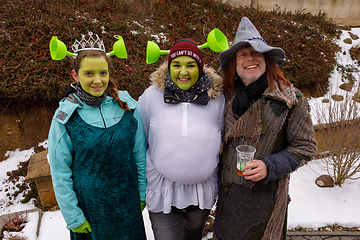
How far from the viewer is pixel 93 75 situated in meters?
1.73

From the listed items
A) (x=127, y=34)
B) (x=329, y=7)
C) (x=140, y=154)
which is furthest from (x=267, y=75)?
(x=329, y=7)

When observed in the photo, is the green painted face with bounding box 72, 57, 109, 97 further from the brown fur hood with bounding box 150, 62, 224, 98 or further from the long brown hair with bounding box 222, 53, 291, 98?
the long brown hair with bounding box 222, 53, 291, 98

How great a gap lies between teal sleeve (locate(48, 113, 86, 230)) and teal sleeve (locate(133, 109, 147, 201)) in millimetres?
489

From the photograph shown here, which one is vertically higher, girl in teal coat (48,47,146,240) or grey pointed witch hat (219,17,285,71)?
grey pointed witch hat (219,17,285,71)

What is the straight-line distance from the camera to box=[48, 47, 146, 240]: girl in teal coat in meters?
1.71

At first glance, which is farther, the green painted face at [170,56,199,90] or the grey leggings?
the grey leggings

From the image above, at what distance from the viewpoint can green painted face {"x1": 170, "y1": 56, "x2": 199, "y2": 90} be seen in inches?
75.0

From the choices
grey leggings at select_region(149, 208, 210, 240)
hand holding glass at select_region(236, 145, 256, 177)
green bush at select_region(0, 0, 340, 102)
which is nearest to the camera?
hand holding glass at select_region(236, 145, 256, 177)

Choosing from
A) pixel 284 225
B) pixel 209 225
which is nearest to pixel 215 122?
pixel 284 225

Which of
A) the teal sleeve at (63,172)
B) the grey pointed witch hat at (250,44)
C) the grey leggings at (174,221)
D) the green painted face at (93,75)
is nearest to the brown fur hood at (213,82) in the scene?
the grey pointed witch hat at (250,44)

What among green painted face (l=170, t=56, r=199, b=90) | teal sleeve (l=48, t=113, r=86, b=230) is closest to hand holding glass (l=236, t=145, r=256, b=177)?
green painted face (l=170, t=56, r=199, b=90)

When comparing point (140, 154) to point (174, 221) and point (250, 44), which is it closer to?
point (174, 221)

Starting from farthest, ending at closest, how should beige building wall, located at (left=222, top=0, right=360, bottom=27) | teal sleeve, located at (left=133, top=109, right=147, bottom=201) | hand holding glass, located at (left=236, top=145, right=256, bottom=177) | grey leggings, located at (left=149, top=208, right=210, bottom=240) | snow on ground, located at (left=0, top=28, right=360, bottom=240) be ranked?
1. beige building wall, located at (left=222, top=0, right=360, bottom=27)
2. snow on ground, located at (left=0, top=28, right=360, bottom=240)
3. grey leggings, located at (left=149, top=208, right=210, bottom=240)
4. teal sleeve, located at (left=133, top=109, right=147, bottom=201)
5. hand holding glass, located at (left=236, top=145, right=256, bottom=177)

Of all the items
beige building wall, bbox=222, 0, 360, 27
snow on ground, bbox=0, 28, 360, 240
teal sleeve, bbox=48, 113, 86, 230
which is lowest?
snow on ground, bbox=0, 28, 360, 240
